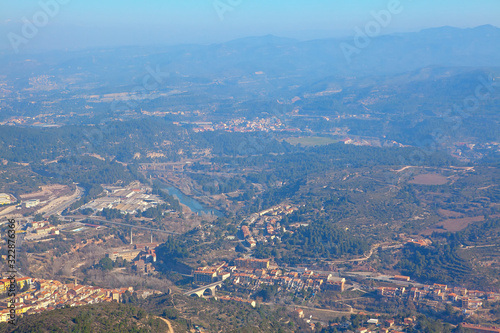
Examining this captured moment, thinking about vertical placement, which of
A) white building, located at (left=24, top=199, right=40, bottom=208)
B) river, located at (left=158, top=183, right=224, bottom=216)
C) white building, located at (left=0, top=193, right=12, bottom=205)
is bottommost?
river, located at (left=158, top=183, right=224, bottom=216)

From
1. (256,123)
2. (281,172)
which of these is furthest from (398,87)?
(281,172)

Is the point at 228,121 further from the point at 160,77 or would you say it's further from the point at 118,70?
the point at 118,70

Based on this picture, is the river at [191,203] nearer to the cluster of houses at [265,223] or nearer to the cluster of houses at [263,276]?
the cluster of houses at [265,223]

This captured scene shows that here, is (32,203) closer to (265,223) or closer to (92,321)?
(265,223)

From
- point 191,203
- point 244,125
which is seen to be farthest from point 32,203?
point 244,125

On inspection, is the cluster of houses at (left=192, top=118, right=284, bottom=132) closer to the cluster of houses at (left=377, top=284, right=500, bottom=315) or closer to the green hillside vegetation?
the cluster of houses at (left=377, top=284, right=500, bottom=315)

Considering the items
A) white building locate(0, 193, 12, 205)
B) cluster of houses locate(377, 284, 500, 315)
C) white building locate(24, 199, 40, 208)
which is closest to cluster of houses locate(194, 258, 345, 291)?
cluster of houses locate(377, 284, 500, 315)
